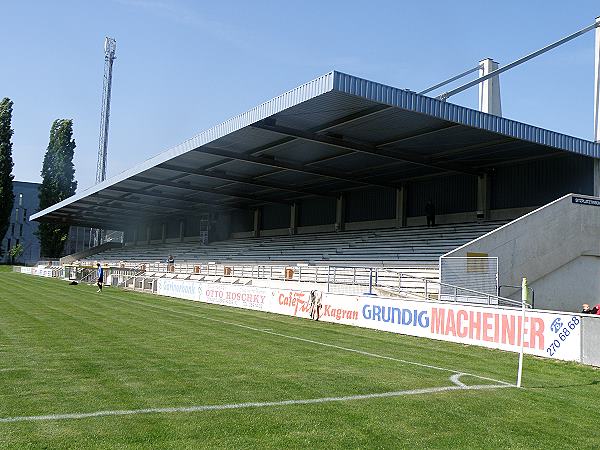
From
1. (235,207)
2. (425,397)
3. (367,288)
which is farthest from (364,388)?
(235,207)

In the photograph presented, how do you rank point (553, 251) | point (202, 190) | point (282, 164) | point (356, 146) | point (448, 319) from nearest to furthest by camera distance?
point (448, 319), point (553, 251), point (356, 146), point (282, 164), point (202, 190)

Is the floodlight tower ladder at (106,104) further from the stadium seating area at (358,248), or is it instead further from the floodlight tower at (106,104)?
the stadium seating area at (358,248)

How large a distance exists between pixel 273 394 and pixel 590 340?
8.03 m

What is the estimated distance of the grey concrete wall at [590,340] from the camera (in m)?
12.5


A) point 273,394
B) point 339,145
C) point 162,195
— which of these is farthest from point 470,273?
point 162,195

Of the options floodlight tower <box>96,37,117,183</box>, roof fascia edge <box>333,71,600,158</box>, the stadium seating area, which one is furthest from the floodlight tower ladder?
roof fascia edge <box>333,71,600,158</box>

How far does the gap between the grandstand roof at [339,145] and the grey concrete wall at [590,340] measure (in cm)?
1058

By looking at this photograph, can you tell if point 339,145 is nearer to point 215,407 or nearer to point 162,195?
point 215,407

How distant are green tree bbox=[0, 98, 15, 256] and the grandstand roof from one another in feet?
128

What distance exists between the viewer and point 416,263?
24.4 meters

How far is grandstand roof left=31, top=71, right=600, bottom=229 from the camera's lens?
21480mm

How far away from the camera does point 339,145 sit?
26.2 meters

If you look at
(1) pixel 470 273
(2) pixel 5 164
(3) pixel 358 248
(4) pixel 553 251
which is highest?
(2) pixel 5 164

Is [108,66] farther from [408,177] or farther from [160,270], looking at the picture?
[408,177]
